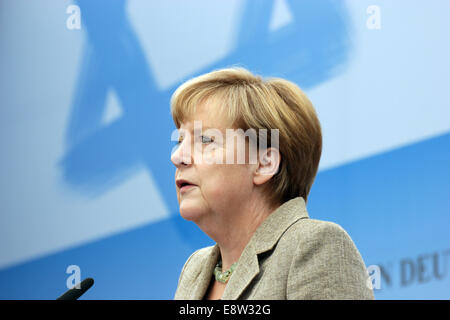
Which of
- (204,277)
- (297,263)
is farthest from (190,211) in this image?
(297,263)

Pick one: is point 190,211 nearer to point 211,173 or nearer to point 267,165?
point 211,173

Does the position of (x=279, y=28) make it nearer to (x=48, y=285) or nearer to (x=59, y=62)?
(x=59, y=62)

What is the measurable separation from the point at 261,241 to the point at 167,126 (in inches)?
84.7

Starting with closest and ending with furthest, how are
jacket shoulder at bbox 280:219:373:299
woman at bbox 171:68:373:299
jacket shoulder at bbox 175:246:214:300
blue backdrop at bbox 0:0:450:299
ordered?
jacket shoulder at bbox 280:219:373:299 < woman at bbox 171:68:373:299 < jacket shoulder at bbox 175:246:214:300 < blue backdrop at bbox 0:0:450:299

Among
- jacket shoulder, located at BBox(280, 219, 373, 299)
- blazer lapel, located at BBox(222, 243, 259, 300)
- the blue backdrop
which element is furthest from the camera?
the blue backdrop

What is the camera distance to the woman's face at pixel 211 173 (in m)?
1.37

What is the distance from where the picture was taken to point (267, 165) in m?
1.43

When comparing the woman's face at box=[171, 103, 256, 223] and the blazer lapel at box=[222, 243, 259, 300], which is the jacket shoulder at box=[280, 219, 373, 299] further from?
the woman's face at box=[171, 103, 256, 223]

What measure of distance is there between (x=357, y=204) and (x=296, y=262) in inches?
84.4

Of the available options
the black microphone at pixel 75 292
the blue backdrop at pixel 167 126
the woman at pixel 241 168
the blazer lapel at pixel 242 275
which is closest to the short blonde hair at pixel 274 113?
the woman at pixel 241 168

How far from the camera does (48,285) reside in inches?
134

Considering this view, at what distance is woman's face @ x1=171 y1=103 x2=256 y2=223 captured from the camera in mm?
1367

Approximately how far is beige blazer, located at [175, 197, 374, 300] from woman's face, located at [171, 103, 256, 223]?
11 centimetres

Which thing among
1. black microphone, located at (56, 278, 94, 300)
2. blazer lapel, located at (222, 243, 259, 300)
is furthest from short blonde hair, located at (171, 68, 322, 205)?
black microphone, located at (56, 278, 94, 300)
